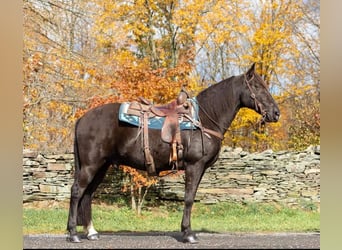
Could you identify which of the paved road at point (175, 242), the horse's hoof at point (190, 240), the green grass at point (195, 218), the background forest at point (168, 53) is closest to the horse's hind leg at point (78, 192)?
the paved road at point (175, 242)

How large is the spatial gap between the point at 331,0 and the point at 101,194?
9154mm

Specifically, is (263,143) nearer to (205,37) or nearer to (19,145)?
(205,37)

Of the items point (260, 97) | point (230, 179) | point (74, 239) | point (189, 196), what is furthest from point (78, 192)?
point (230, 179)

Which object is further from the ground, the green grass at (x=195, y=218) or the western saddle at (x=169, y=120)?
the western saddle at (x=169, y=120)

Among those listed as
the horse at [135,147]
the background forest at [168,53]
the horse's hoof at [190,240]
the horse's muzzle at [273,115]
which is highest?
the background forest at [168,53]

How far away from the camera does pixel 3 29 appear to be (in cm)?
142

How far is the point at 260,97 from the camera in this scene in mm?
5355

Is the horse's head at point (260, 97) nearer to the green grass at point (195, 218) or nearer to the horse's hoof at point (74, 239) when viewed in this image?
the green grass at point (195, 218)

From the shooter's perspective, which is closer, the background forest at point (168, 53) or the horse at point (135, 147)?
the horse at point (135, 147)

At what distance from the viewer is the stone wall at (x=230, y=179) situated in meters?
10.1

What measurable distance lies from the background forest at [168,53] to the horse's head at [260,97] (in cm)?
401

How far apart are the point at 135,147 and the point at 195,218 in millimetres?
4265

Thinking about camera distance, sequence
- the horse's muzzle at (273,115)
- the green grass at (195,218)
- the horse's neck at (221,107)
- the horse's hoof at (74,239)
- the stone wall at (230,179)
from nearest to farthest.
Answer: the horse's hoof at (74,239) < the horse's muzzle at (273,115) < the horse's neck at (221,107) < the green grass at (195,218) < the stone wall at (230,179)

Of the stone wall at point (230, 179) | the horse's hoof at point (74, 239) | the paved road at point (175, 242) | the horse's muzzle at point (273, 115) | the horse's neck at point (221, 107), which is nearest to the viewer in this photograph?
the paved road at point (175, 242)
